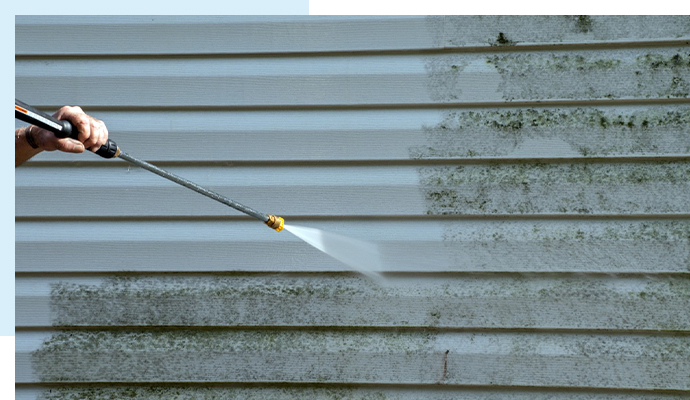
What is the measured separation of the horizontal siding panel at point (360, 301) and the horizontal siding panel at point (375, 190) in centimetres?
29

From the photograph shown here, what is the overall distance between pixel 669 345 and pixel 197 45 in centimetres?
230

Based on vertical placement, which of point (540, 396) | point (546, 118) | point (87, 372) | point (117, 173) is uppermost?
point (546, 118)

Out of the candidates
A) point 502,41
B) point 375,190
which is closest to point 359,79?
point 375,190

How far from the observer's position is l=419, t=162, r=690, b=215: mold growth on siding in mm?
2109

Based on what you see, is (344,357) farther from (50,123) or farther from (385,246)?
(50,123)

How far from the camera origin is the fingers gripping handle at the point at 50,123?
144 cm

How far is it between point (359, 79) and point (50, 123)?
3.81ft

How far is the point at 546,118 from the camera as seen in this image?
2129 mm

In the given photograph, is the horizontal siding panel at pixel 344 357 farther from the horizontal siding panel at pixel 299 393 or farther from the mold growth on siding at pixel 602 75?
the mold growth on siding at pixel 602 75

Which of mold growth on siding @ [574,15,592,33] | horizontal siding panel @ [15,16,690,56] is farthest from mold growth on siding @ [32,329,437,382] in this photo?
mold growth on siding @ [574,15,592,33]

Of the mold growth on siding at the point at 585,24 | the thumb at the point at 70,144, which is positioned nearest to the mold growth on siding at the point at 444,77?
the mold growth on siding at the point at 585,24

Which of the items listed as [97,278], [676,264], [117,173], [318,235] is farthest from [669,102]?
[97,278]

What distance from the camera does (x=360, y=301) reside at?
2.15 metres

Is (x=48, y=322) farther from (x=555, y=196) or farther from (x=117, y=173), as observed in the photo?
(x=555, y=196)
